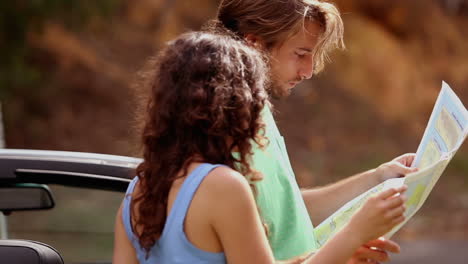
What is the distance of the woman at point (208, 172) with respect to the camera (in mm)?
1856

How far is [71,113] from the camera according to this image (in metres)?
10.1

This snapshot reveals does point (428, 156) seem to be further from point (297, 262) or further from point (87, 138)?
point (87, 138)

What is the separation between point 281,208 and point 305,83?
386 inches

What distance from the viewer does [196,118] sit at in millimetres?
1896

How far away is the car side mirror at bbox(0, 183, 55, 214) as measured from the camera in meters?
3.00

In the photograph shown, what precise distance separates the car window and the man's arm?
41.0 inches

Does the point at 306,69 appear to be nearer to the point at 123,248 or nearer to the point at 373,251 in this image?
the point at 373,251

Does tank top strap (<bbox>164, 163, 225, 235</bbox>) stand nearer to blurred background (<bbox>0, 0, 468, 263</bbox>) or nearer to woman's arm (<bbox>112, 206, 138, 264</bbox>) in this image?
woman's arm (<bbox>112, 206, 138, 264</bbox>)

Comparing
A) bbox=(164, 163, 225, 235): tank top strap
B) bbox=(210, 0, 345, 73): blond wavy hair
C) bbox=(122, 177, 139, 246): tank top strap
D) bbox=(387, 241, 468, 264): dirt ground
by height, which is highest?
bbox=(210, 0, 345, 73): blond wavy hair

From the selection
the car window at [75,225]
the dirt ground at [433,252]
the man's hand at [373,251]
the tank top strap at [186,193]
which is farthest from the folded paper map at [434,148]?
the dirt ground at [433,252]

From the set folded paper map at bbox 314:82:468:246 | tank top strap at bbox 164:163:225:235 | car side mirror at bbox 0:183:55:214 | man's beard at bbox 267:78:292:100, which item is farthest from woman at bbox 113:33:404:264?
car side mirror at bbox 0:183:55:214

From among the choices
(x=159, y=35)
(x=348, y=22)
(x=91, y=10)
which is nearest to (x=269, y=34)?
(x=91, y=10)

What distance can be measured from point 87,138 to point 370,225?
8.35 meters

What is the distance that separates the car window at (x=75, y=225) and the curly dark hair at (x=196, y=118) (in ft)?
4.68
